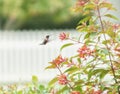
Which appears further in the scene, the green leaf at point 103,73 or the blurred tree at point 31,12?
the blurred tree at point 31,12

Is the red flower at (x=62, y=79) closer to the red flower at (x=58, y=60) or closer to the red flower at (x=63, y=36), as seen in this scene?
the red flower at (x=58, y=60)

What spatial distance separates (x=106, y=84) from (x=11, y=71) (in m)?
9.00

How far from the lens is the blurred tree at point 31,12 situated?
25188mm

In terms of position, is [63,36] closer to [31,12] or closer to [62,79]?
[62,79]

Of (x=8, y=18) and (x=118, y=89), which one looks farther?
(x=8, y=18)

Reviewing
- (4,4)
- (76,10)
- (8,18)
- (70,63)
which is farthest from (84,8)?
(8,18)

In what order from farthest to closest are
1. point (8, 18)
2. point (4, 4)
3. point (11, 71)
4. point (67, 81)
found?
point (8, 18)
point (4, 4)
point (11, 71)
point (67, 81)

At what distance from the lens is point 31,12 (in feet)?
85.1

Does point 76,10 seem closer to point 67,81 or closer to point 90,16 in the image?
point 90,16

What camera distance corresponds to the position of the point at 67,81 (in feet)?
8.13

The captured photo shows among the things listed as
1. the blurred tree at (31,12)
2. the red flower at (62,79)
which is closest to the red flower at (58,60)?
the red flower at (62,79)

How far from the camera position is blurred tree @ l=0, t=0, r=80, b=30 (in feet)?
82.6

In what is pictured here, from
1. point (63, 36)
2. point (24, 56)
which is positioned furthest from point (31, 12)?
point (63, 36)

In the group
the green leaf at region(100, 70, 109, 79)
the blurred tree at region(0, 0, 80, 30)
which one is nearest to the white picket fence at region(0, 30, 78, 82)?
the green leaf at region(100, 70, 109, 79)
